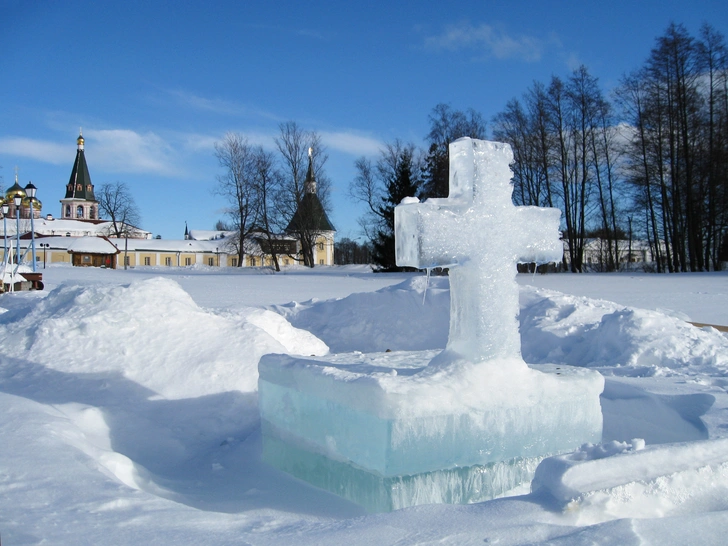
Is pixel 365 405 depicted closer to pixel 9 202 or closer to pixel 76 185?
pixel 9 202

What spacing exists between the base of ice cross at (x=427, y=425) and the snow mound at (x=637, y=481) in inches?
22.1

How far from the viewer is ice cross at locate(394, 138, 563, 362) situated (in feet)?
10.7

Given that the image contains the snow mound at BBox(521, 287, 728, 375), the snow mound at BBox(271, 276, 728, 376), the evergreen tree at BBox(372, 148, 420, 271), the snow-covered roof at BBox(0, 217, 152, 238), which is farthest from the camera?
the snow-covered roof at BBox(0, 217, 152, 238)

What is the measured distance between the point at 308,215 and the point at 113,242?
3467 centimetres

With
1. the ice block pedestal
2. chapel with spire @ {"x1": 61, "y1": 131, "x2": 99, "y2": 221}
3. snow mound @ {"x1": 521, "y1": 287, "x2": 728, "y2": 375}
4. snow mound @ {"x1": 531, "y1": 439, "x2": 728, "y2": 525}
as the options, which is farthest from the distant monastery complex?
snow mound @ {"x1": 531, "y1": 439, "x2": 728, "y2": 525}

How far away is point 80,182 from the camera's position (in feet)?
280

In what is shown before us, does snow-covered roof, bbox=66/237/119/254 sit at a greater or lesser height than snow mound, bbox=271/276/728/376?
greater

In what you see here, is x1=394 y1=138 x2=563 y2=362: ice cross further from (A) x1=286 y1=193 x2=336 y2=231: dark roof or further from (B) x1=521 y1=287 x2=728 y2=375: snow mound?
(A) x1=286 y1=193 x2=336 y2=231: dark roof

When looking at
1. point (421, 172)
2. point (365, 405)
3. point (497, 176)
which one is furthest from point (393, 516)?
point (421, 172)

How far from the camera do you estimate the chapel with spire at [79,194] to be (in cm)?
8444

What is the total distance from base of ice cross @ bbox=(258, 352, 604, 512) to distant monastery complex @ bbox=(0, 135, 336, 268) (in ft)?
110

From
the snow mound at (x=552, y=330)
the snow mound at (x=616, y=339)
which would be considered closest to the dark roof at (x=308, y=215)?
the snow mound at (x=552, y=330)

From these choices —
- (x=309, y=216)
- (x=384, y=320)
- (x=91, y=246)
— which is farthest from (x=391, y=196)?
(x=91, y=246)

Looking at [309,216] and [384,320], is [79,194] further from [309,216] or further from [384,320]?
[384,320]
